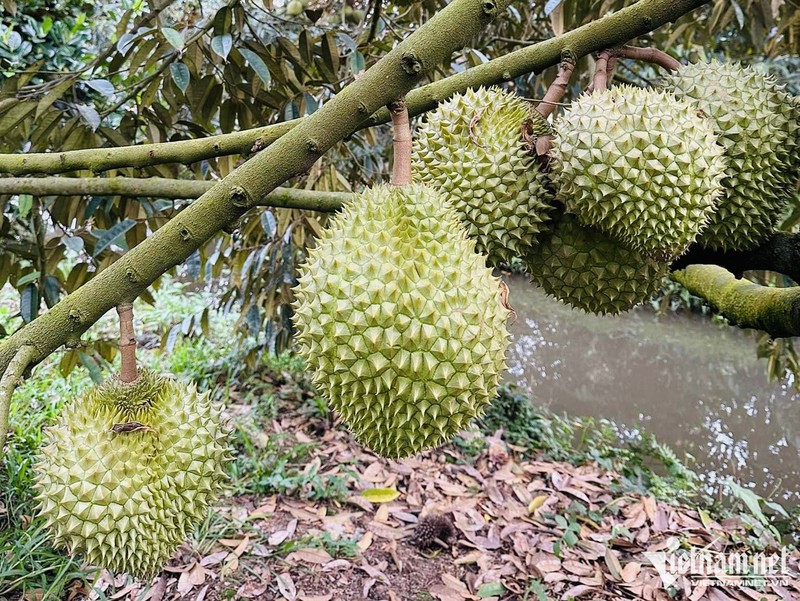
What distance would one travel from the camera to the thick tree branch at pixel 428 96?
1218mm

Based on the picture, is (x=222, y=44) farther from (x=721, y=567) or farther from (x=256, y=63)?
(x=721, y=567)

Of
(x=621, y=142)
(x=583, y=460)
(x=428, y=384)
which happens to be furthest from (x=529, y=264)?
(x=583, y=460)

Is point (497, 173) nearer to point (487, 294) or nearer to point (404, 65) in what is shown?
point (487, 294)

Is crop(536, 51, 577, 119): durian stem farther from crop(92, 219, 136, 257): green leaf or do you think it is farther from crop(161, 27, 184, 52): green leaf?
crop(92, 219, 136, 257): green leaf

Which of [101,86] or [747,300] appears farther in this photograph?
[101,86]

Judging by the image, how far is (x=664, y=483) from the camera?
159 inches

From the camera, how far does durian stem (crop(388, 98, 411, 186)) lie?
94cm

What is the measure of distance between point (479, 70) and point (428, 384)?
0.74m

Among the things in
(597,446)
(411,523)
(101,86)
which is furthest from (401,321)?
(597,446)

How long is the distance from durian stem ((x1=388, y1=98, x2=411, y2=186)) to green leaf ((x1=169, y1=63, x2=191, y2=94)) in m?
1.15

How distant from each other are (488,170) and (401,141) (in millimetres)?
294

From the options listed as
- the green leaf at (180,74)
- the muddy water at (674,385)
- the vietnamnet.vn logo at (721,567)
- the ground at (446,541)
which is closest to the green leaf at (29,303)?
the green leaf at (180,74)

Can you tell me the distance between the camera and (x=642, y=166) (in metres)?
1.11

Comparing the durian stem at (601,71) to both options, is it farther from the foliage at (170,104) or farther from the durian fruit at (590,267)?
the foliage at (170,104)
